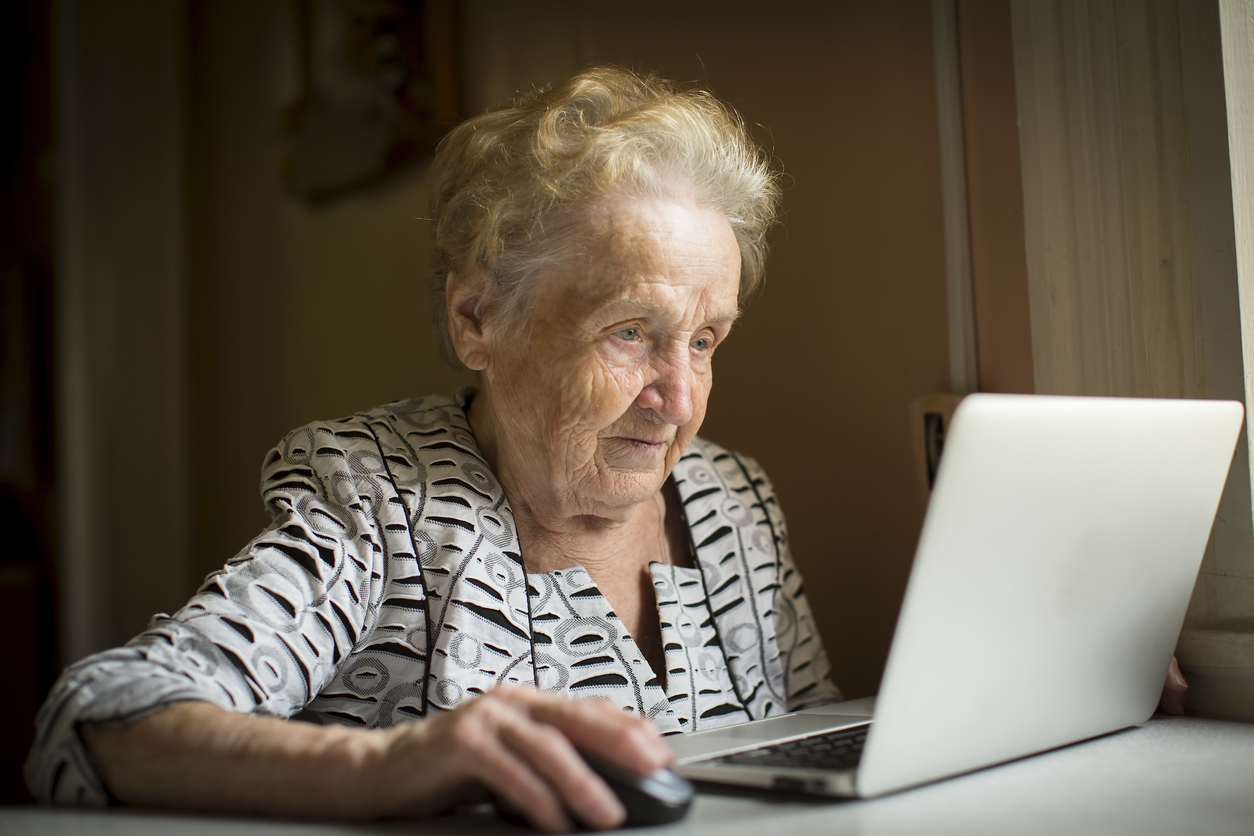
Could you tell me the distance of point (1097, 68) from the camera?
126 centimetres

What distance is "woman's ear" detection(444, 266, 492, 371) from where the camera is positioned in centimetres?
125

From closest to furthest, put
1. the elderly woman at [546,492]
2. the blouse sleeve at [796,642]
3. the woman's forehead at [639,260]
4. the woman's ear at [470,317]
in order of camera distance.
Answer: the elderly woman at [546,492]
the woman's forehead at [639,260]
the woman's ear at [470,317]
the blouse sleeve at [796,642]

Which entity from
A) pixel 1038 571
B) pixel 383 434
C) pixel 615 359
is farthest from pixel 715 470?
pixel 1038 571

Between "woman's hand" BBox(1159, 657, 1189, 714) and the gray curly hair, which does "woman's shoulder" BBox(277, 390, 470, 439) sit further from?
"woman's hand" BBox(1159, 657, 1189, 714)

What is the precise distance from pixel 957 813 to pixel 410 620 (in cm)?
63

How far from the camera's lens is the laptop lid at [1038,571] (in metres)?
0.66

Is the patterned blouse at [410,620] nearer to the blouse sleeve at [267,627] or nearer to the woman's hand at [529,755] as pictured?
the blouse sleeve at [267,627]

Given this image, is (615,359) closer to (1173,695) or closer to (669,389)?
(669,389)

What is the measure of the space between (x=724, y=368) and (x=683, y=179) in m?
0.67

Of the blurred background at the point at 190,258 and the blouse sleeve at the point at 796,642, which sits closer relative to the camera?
the blouse sleeve at the point at 796,642

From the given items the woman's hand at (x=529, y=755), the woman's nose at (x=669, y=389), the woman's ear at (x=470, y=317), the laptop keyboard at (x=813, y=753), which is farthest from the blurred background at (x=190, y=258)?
the woman's hand at (x=529, y=755)

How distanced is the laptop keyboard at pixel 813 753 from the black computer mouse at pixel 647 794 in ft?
0.43

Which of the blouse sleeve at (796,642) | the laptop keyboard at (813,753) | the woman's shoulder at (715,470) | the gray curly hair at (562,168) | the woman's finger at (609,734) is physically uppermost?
the gray curly hair at (562,168)

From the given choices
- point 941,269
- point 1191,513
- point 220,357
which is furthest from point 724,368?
point 220,357
